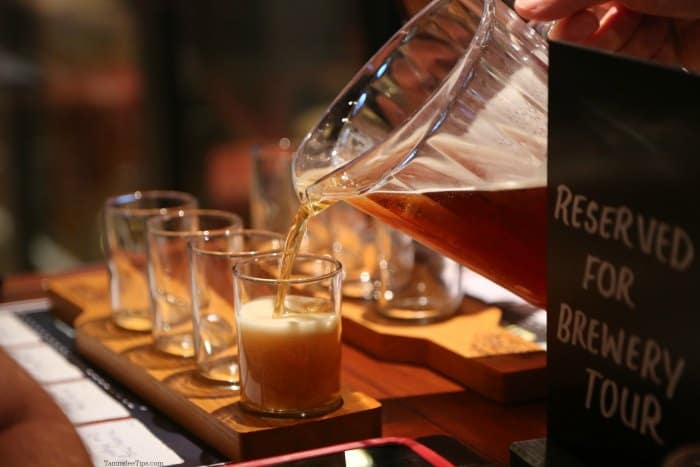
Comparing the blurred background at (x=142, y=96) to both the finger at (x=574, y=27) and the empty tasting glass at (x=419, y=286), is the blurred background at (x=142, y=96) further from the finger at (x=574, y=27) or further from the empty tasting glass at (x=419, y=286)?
the finger at (x=574, y=27)

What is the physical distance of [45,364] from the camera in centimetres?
124

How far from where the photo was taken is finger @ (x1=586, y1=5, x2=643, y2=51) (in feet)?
3.66

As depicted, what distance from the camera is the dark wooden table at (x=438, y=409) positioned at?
3.33 ft

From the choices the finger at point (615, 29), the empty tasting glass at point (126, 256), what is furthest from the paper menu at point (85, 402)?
the finger at point (615, 29)

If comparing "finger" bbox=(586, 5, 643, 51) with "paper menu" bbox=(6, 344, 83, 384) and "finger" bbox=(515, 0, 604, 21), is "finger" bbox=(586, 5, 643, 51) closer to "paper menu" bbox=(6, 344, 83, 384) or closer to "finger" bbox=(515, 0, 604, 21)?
A: "finger" bbox=(515, 0, 604, 21)

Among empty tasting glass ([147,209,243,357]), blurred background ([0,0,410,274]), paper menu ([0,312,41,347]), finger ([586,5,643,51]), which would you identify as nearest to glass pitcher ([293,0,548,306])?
finger ([586,5,643,51])

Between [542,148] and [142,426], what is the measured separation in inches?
16.7

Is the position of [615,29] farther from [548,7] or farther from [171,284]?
[171,284]

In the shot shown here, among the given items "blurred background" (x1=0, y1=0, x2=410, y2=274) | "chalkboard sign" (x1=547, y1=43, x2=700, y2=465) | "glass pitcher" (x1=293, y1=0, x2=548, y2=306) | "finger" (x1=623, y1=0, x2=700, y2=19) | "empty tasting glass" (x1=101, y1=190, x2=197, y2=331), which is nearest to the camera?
"chalkboard sign" (x1=547, y1=43, x2=700, y2=465)

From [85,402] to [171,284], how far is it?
17 centimetres

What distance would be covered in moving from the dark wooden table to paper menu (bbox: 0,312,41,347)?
37 cm

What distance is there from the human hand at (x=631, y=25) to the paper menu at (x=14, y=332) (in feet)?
2.21

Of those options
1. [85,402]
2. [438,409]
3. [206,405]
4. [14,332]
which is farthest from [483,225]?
[14,332]

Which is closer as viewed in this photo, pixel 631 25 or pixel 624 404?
pixel 624 404
